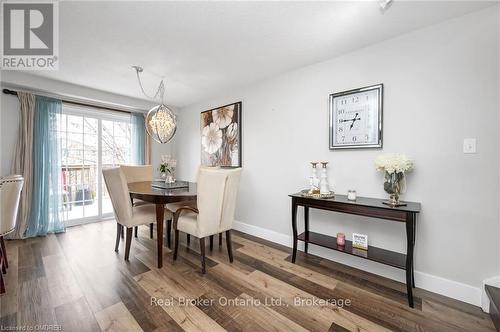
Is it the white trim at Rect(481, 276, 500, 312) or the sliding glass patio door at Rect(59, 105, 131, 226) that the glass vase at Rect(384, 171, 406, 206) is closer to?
the white trim at Rect(481, 276, 500, 312)

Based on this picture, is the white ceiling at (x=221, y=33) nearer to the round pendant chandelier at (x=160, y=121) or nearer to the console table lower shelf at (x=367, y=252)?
the round pendant chandelier at (x=160, y=121)

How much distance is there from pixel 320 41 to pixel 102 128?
385cm

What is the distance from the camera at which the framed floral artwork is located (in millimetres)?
3346

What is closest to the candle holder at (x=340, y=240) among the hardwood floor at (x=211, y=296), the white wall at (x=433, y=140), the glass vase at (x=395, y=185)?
the white wall at (x=433, y=140)

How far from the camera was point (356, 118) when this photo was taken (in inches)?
85.1

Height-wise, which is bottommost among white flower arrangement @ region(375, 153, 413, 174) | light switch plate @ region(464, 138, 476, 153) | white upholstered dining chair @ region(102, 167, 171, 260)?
white upholstered dining chair @ region(102, 167, 171, 260)

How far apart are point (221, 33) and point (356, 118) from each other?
5.15ft

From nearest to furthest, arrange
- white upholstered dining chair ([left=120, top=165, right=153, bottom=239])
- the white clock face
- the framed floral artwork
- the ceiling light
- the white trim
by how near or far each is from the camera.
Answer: the ceiling light < the white trim < the white clock face < white upholstered dining chair ([left=120, top=165, right=153, bottom=239]) < the framed floral artwork

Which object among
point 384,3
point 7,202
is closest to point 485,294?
point 384,3

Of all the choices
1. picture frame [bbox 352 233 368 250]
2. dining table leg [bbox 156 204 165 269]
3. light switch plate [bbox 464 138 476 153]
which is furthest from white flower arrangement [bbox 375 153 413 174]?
dining table leg [bbox 156 204 165 269]

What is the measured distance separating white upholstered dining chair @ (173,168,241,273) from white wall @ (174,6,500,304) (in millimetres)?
972

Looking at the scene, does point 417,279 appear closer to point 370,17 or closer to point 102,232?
point 370,17

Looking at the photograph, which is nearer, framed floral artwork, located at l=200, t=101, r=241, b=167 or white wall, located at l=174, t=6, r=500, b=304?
white wall, located at l=174, t=6, r=500, b=304

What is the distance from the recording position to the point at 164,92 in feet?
11.7
